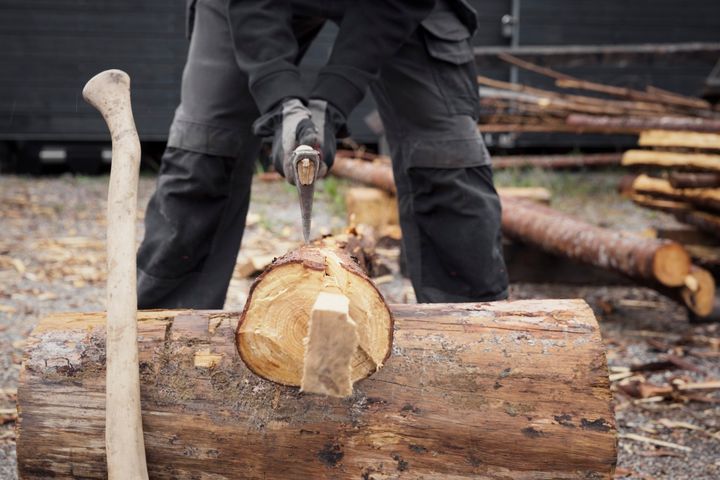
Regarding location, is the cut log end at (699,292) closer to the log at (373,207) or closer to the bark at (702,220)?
the bark at (702,220)

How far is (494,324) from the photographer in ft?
6.12

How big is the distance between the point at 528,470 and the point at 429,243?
1282 mm

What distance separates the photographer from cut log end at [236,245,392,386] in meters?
1.67

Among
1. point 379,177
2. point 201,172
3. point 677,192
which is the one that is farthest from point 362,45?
point 379,177

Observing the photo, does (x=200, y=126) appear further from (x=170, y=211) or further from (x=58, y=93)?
(x=58, y=93)

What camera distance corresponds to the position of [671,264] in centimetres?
374

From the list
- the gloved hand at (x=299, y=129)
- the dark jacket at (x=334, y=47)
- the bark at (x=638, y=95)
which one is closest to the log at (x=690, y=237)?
the bark at (x=638, y=95)

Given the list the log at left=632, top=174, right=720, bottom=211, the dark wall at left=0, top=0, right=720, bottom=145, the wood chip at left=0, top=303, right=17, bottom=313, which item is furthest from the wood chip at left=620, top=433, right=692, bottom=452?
the dark wall at left=0, top=0, right=720, bottom=145

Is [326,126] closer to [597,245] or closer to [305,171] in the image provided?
[305,171]

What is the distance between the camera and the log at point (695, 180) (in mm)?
4312

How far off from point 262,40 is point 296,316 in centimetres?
108

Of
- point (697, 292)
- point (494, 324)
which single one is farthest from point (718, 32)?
point (494, 324)

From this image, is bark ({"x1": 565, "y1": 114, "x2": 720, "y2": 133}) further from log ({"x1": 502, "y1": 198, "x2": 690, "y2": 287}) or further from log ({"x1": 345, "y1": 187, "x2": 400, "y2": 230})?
log ({"x1": 345, "y1": 187, "x2": 400, "y2": 230})

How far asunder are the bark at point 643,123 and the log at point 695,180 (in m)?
0.31
